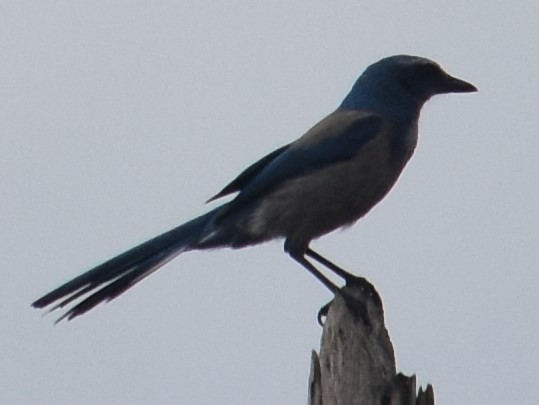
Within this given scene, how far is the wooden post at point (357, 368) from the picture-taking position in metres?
4.72

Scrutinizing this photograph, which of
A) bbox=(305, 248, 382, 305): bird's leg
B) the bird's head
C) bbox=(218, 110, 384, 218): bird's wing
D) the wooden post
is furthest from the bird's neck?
the wooden post

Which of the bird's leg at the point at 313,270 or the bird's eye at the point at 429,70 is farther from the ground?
the bird's eye at the point at 429,70

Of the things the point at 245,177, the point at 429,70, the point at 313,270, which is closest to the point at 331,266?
the point at 313,270

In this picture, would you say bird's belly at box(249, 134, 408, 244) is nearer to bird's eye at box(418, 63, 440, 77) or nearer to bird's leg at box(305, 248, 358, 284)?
bird's leg at box(305, 248, 358, 284)

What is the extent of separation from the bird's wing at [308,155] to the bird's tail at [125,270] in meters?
0.23

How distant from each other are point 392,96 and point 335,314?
291cm

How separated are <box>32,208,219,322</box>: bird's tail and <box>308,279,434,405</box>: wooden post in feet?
6.06

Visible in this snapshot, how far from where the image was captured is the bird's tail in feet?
21.7

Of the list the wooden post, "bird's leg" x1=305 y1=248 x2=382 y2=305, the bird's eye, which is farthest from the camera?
the bird's eye

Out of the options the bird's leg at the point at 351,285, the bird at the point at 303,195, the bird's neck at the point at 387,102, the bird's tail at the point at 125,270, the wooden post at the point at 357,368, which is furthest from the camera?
the bird's neck at the point at 387,102

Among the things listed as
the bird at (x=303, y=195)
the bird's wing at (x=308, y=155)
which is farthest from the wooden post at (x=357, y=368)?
the bird's wing at (x=308, y=155)

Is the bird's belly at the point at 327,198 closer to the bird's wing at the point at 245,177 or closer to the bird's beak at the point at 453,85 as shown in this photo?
the bird's wing at the point at 245,177

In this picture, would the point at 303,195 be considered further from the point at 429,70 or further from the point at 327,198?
the point at 429,70

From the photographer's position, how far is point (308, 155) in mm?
7410
